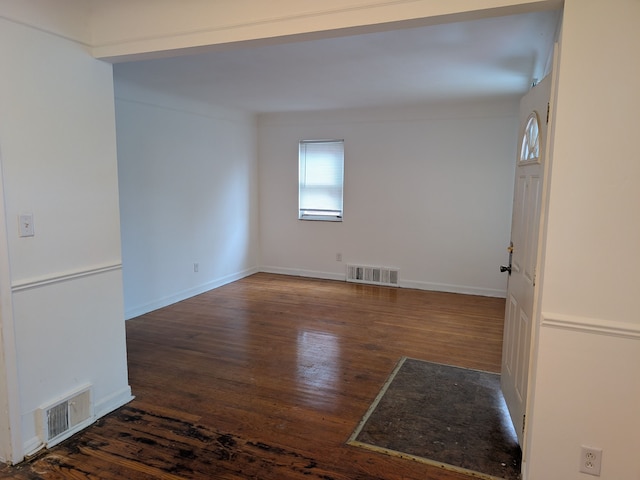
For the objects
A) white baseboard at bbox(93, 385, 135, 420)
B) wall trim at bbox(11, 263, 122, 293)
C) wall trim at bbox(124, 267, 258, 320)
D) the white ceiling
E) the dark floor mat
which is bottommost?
the dark floor mat

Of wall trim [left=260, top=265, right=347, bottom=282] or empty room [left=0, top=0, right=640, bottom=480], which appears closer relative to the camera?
empty room [left=0, top=0, right=640, bottom=480]

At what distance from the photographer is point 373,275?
254 inches

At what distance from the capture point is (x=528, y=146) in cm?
250

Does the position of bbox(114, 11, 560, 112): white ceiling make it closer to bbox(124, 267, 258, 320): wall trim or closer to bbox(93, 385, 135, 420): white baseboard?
bbox(93, 385, 135, 420): white baseboard

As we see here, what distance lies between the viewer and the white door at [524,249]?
219 cm

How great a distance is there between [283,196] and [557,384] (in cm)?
544

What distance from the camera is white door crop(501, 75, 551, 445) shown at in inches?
86.3

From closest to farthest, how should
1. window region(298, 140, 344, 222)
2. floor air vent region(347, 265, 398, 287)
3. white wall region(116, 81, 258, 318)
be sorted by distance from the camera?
white wall region(116, 81, 258, 318), floor air vent region(347, 265, 398, 287), window region(298, 140, 344, 222)

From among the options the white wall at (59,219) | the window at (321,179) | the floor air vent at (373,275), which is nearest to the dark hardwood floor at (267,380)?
the white wall at (59,219)

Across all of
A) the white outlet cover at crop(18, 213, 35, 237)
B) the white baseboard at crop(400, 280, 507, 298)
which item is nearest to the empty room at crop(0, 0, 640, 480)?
the white outlet cover at crop(18, 213, 35, 237)

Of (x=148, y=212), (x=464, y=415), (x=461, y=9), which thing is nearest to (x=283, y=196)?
(x=148, y=212)

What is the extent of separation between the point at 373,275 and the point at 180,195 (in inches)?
118

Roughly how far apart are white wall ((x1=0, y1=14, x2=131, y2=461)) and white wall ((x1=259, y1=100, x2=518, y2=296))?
4121 mm

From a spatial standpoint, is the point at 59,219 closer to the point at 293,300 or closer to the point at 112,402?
the point at 112,402
